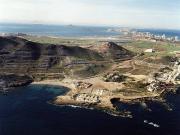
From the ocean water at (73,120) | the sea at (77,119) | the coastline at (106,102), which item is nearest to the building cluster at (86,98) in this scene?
the coastline at (106,102)

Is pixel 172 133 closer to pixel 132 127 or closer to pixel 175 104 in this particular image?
pixel 132 127

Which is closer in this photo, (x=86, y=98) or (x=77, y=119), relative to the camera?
(x=77, y=119)

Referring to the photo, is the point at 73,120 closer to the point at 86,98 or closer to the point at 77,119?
the point at 77,119

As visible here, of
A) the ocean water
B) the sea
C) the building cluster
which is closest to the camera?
the ocean water

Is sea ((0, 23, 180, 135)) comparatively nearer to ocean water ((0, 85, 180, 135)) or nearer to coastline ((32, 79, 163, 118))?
ocean water ((0, 85, 180, 135))

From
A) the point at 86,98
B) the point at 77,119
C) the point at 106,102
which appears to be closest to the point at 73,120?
the point at 77,119

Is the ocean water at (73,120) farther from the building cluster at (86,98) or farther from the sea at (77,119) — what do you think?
the building cluster at (86,98)

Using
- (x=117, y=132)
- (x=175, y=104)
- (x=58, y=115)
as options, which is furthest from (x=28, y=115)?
(x=175, y=104)

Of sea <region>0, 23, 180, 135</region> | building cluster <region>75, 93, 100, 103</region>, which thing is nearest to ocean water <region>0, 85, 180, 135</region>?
sea <region>0, 23, 180, 135</region>

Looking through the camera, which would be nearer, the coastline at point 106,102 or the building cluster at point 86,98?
the coastline at point 106,102

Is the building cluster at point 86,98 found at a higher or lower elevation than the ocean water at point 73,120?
higher
